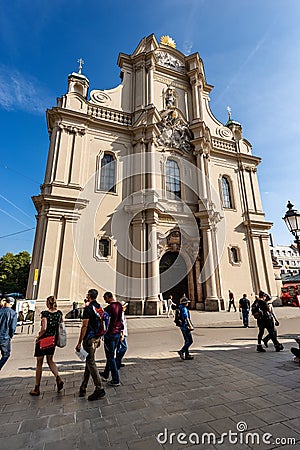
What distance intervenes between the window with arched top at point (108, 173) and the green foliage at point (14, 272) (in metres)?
29.5

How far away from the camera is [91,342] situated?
3.87 metres

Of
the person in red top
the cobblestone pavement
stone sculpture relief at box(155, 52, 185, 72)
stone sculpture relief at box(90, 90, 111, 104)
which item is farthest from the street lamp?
stone sculpture relief at box(155, 52, 185, 72)

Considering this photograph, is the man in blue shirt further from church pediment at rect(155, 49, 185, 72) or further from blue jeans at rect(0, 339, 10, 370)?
church pediment at rect(155, 49, 185, 72)

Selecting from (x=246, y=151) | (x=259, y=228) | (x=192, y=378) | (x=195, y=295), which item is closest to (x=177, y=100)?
(x=246, y=151)

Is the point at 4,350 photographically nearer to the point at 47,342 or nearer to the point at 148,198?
the point at 47,342

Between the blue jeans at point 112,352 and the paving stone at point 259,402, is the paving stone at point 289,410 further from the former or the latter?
the blue jeans at point 112,352

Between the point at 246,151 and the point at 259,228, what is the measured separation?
863 cm

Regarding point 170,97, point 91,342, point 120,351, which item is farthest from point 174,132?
point 91,342

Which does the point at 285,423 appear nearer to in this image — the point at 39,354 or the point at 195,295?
the point at 39,354

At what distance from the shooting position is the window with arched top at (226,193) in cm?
2170

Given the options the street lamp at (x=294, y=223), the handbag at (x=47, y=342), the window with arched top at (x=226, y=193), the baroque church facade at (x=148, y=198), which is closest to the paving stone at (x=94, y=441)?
the handbag at (x=47, y=342)

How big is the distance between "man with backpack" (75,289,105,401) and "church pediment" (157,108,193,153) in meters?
18.0

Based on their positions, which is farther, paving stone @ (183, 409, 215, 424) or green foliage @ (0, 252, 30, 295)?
green foliage @ (0, 252, 30, 295)

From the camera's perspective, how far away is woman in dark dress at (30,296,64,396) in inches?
157
